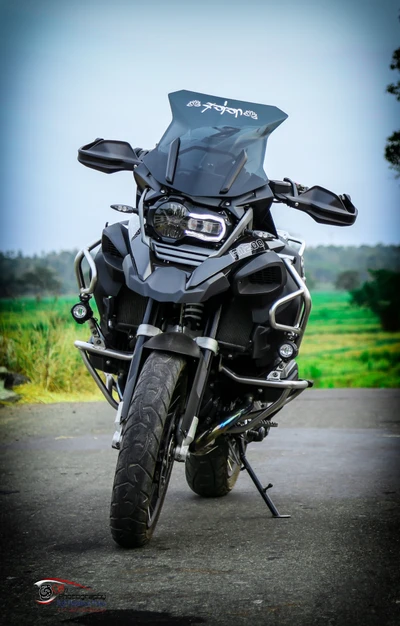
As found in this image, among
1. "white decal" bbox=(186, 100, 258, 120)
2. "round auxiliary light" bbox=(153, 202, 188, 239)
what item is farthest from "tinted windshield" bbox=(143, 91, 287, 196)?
"round auxiliary light" bbox=(153, 202, 188, 239)

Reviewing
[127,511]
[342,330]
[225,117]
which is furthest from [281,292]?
[342,330]

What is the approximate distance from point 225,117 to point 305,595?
2.74 metres

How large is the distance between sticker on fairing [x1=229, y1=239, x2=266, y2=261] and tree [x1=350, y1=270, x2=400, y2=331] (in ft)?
31.3

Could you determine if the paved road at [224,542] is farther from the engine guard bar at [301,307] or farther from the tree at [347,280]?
the tree at [347,280]

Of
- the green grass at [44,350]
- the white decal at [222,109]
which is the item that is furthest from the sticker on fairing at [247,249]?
the green grass at [44,350]

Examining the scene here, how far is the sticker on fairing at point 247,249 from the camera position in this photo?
196 inches

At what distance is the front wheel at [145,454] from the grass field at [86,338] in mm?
6890

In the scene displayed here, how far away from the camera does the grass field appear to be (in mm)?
11914

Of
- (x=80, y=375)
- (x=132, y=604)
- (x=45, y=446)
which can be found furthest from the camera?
(x=80, y=375)

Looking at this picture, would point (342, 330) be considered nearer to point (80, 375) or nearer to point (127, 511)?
point (80, 375)

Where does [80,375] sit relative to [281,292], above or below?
below

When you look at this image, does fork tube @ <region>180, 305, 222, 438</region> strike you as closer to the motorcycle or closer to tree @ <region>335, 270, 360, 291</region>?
the motorcycle

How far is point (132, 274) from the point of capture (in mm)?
4941

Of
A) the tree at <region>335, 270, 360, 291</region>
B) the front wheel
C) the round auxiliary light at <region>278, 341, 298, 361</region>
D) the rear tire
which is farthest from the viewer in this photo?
the tree at <region>335, 270, 360, 291</region>
